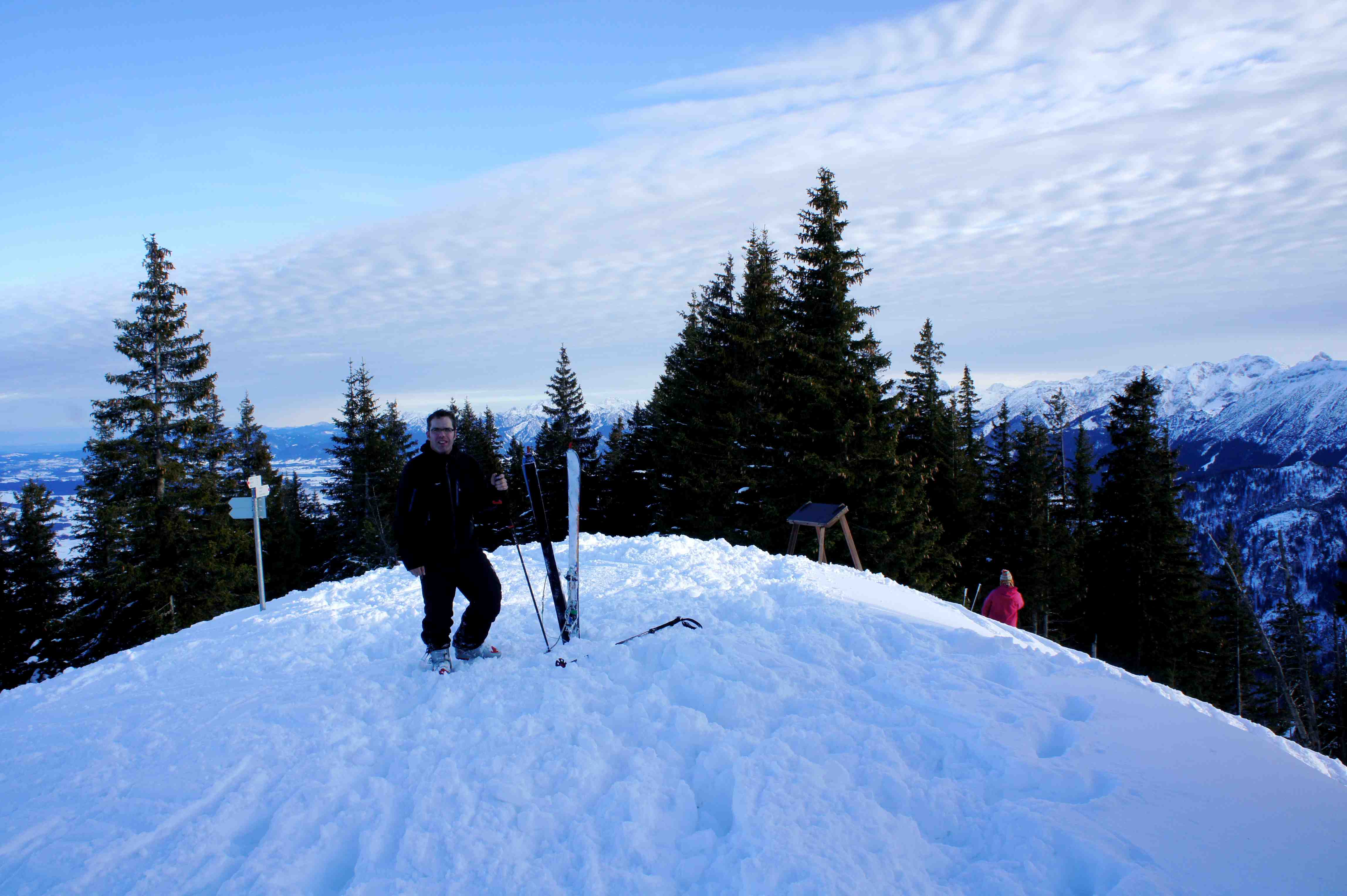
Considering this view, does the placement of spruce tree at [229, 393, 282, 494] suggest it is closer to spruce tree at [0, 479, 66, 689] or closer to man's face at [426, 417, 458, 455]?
spruce tree at [0, 479, 66, 689]

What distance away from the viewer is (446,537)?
226 inches

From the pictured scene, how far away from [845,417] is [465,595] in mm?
16666

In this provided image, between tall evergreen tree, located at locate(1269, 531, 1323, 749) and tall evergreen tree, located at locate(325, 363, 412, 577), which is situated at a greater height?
tall evergreen tree, located at locate(325, 363, 412, 577)

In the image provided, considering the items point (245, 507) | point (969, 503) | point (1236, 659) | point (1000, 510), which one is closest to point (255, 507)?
point (245, 507)

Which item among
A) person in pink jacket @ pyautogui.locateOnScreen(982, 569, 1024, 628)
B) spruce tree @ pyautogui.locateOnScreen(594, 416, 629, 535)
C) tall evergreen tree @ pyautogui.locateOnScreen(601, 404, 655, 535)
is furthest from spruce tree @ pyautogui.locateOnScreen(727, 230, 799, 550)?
spruce tree @ pyautogui.locateOnScreen(594, 416, 629, 535)

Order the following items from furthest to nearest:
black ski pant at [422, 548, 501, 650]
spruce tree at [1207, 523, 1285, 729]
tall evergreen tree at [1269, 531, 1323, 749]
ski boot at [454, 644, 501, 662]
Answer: spruce tree at [1207, 523, 1285, 729] → tall evergreen tree at [1269, 531, 1323, 749] → ski boot at [454, 644, 501, 662] → black ski pant at [422, 548, 501, 650]

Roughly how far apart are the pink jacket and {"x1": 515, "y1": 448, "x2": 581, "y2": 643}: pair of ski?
7760 mm

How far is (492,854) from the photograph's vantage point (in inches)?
127

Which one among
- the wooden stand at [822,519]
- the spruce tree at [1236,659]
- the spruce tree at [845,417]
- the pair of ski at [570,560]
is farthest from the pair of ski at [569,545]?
the spruce tree at [1236,659]

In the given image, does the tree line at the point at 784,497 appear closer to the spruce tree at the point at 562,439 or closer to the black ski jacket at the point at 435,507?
the spruce tree at the point at 562,439

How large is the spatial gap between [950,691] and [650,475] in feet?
82.7

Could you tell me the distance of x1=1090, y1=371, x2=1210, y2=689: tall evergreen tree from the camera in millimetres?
27297

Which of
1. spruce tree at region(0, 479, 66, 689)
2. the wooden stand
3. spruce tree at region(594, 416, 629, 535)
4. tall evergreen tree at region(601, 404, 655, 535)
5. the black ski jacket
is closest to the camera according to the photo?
the black ski jacket

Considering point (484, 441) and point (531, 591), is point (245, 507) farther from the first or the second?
point (484, 441)
